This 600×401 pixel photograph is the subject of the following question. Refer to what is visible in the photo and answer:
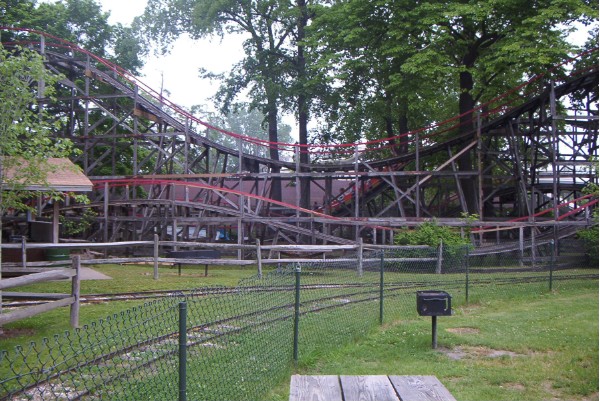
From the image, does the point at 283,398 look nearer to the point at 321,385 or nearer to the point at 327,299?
the point at 321,385

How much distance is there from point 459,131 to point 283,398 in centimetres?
2507

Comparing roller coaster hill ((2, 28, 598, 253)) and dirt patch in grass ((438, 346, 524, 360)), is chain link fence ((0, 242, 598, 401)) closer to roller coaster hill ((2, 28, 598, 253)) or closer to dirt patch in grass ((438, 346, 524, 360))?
dirt patch in grass ((438, 346, 524, 360))

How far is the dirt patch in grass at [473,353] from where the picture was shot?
8.65 metres

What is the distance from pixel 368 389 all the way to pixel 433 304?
202 inches

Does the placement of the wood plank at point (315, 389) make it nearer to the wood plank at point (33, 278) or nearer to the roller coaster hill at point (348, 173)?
the wood plank at point (33, 278)

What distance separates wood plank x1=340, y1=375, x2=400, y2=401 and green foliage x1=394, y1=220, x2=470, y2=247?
16.6 m

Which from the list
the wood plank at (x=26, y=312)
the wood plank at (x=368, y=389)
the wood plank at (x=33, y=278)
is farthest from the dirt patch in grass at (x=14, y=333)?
the wood plank at (x=368, y=389)

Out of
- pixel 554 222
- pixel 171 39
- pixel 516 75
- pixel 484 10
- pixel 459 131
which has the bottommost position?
pixel 554 222

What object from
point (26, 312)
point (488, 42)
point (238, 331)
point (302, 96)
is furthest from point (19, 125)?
point (302, 96)

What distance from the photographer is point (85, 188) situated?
16734 millimetres

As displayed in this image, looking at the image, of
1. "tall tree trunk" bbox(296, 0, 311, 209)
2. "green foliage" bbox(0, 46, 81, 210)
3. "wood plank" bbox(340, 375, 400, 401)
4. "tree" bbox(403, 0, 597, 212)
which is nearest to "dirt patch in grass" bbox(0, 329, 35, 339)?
"green foliage" bbox(0, 46, 81, 210)

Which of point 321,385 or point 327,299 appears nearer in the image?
point 321,385

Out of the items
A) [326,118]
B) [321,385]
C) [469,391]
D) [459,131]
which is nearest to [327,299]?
[469,391]

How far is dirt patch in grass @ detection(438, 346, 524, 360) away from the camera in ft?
28.4
